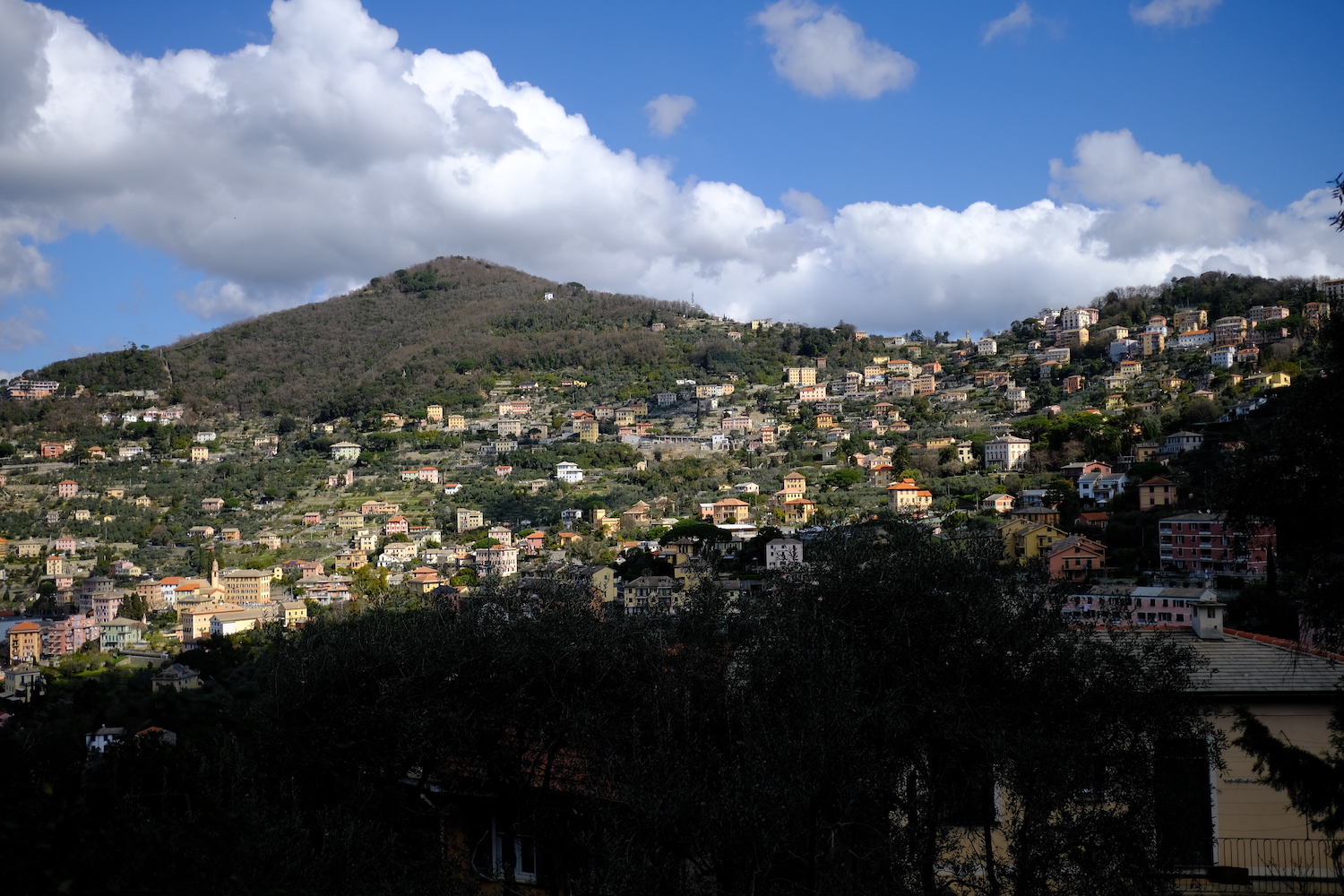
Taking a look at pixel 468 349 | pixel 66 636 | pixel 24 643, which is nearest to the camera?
pixel 24 643

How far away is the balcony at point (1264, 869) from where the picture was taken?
646 centimetres

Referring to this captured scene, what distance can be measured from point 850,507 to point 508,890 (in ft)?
162

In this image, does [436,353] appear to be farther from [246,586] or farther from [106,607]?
[106,607]

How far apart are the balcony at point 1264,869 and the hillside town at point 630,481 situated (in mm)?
2906

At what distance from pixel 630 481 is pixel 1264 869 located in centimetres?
7117

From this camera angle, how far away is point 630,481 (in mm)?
77312

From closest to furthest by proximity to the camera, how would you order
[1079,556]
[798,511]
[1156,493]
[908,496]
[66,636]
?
[1079,556] → [1156,493] → [66,636] → [908,496] → [798,511]

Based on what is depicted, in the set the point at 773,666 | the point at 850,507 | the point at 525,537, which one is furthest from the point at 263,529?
the point at 773,666

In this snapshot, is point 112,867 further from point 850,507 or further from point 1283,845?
point 850,507

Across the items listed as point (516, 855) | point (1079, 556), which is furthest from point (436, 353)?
point (516, 855)

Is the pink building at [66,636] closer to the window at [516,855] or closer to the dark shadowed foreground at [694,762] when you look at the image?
the dark shadowed foreground at [694,762]

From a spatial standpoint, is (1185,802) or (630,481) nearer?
(1185,802)

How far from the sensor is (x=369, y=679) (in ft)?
29.9

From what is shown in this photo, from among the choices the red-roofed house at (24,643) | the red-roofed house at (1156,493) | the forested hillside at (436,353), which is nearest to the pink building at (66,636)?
the red-roofed house at (24,643)
